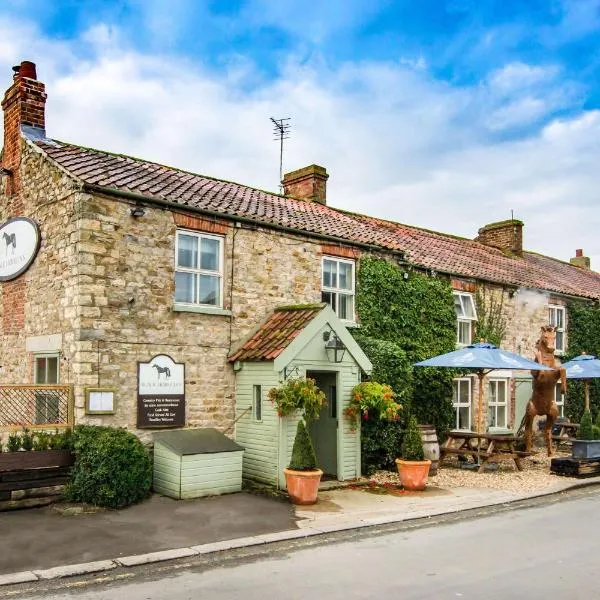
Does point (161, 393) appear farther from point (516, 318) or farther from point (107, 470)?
point (516, 318)

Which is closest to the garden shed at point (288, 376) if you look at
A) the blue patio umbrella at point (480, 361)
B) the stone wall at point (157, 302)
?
the stone wall at point (157, 302)

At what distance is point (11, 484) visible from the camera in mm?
10891

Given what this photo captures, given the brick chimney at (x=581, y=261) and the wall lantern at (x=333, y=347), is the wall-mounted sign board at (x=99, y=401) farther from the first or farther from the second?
the brick chimney at (x=581, y=261)

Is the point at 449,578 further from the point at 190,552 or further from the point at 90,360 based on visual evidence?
the point at 90,360

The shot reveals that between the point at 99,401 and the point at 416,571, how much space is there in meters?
6.60

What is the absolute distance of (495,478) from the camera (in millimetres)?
14625

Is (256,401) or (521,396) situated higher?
(256,401)

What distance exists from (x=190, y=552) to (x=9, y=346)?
27.2 ft

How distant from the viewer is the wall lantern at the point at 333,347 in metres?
13.6

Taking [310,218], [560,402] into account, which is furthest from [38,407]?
[560,402]

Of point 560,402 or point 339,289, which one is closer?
point 339,289

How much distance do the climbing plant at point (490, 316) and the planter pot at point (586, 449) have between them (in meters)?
5.16

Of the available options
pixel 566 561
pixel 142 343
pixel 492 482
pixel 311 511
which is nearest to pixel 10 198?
pixel 142 343

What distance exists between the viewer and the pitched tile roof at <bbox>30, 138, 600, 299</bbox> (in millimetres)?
13750
